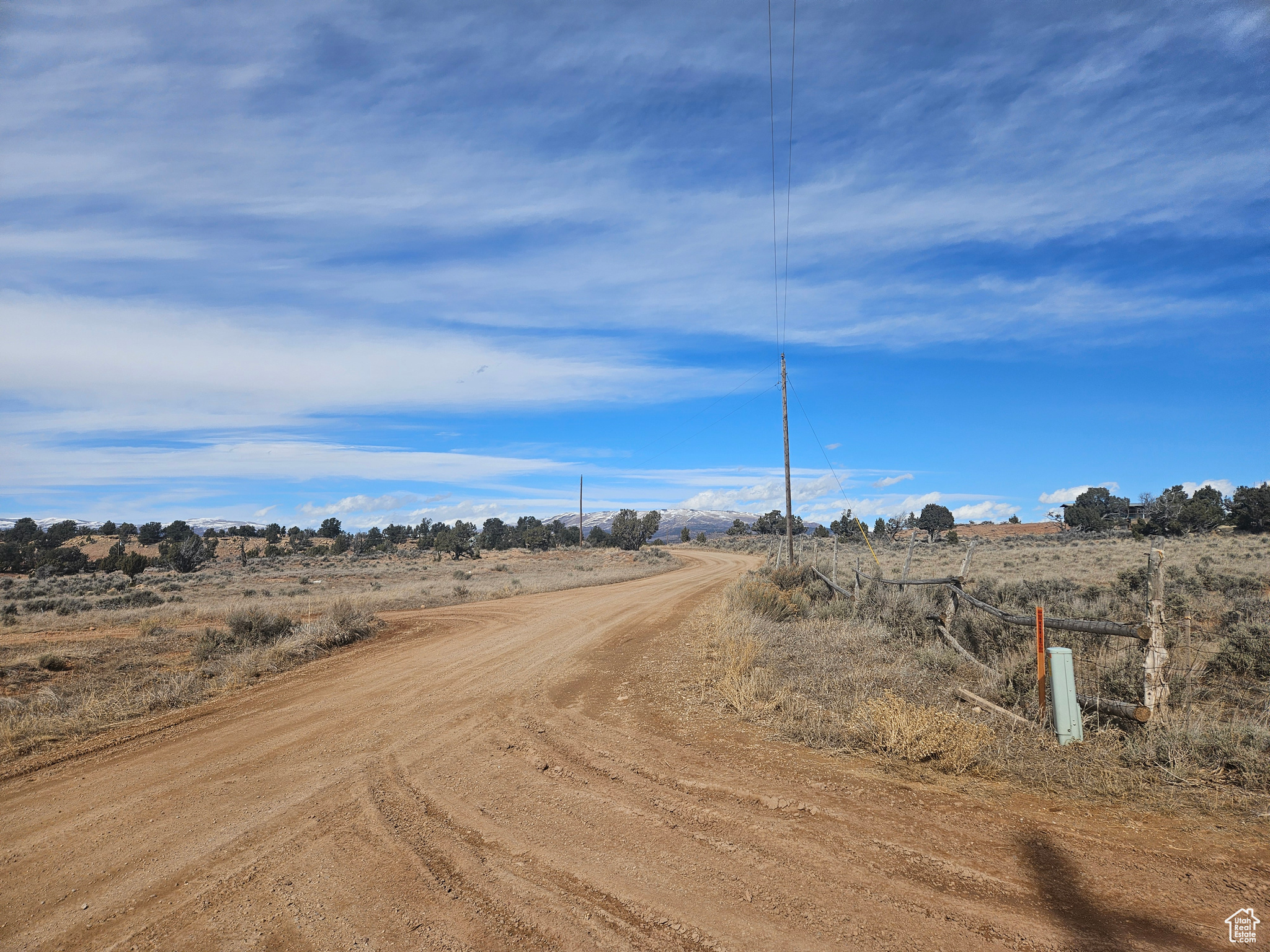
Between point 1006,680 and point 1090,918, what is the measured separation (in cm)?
520

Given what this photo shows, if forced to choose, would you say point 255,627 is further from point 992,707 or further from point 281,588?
point 281,588

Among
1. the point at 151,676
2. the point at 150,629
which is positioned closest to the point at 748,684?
the point at 151,676

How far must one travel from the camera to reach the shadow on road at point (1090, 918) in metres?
3.52

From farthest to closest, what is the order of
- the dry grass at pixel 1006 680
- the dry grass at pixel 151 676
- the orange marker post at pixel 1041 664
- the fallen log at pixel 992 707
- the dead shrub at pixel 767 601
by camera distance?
1. the dead shrub at pixel 767 601
2. the dry grass at pixel 151 676
3. the orange marker post at pixel 1041 664
4. the fallen log at pixel 992 707
5. the dry grass at pixel 1006 680

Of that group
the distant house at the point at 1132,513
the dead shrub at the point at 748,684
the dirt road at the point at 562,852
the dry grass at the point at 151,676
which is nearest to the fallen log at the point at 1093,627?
the dirt road at the point at 562,852

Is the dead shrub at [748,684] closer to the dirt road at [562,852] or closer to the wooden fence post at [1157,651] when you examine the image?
the dirt road at [562,852]

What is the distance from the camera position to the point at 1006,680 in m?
8.46

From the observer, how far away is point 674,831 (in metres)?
5.14

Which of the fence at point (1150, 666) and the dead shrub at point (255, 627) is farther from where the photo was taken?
the dead shrub at point (255, 627)

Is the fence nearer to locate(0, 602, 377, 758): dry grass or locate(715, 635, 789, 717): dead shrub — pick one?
locate(715, 635, 789, 717): dead shrub

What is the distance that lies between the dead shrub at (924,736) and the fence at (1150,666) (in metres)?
1.60

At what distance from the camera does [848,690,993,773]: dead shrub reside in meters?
6.27

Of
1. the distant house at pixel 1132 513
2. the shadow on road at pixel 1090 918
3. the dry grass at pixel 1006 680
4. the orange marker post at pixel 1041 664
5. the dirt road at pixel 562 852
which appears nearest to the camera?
the shadow on road at pixel 1090 918

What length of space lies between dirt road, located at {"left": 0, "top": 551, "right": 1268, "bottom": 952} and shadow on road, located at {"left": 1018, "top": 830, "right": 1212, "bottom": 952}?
0.05 feet
